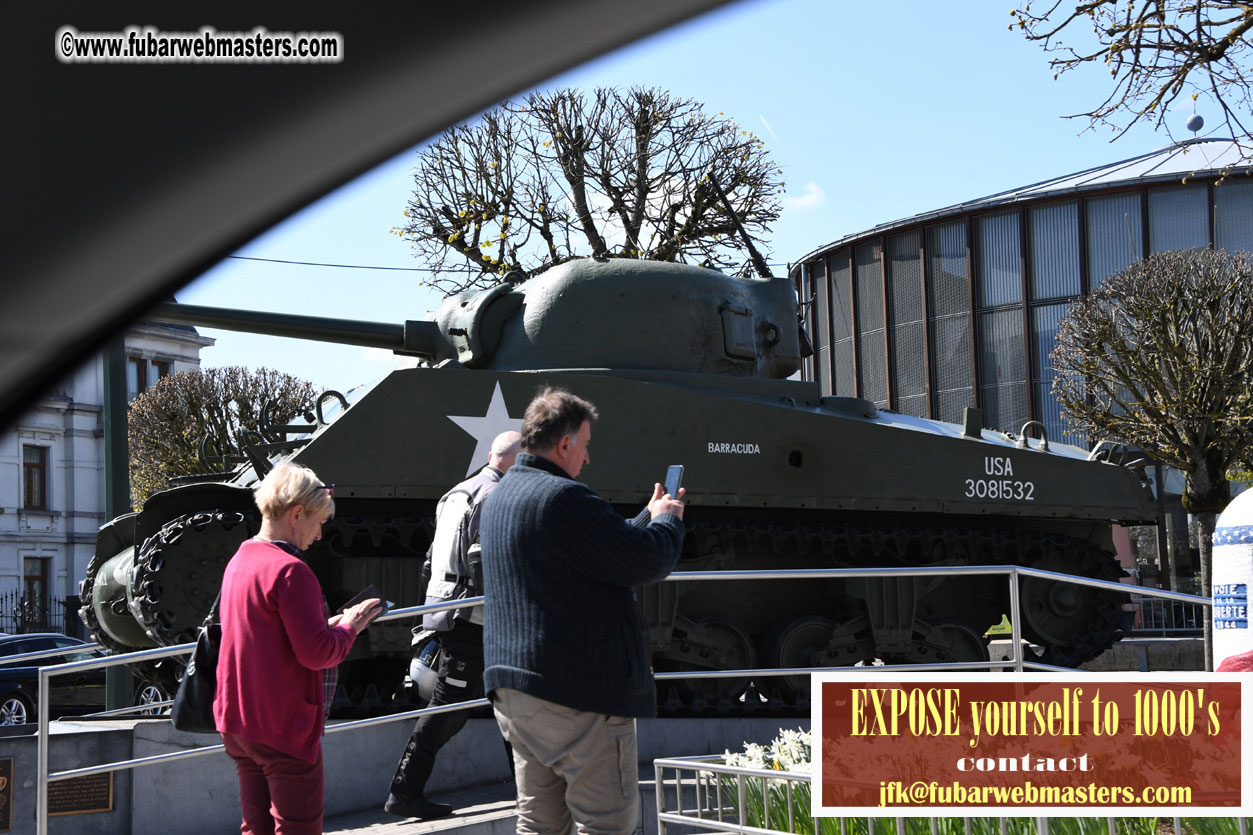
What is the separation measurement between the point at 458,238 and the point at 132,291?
70.6 ft

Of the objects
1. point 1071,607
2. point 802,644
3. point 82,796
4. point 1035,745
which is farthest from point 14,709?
point 1035,745

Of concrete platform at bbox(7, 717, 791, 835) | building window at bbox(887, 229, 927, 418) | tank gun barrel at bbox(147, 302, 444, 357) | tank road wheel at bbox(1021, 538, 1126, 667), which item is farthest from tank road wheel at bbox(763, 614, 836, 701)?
building window at bbox(887, 229, 927, 418)

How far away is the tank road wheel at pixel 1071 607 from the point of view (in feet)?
39.3

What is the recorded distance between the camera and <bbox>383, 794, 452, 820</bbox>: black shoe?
23.0ft

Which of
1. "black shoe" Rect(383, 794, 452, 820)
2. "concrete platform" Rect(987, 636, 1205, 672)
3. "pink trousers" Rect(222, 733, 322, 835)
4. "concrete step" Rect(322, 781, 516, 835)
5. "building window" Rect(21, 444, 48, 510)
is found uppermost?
"building window" Rect(21, 444, 48, 510)

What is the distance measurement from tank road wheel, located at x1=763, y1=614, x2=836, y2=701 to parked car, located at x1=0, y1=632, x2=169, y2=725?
19.2 ft

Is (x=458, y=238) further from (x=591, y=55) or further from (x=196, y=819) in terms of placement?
(x=591, y=55)

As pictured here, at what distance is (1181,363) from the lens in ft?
69.1

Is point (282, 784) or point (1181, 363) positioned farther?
point (1181, 363)

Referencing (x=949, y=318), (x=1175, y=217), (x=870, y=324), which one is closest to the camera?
(x=1175, y=217)

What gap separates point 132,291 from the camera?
132 inches

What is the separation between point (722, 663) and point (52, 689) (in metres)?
9.33

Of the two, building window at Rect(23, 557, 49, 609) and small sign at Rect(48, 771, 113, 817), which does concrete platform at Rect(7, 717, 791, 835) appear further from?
building window at Rect(23, 557, 49, 609)

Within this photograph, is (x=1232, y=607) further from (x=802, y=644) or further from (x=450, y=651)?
(x=802, y=644)
